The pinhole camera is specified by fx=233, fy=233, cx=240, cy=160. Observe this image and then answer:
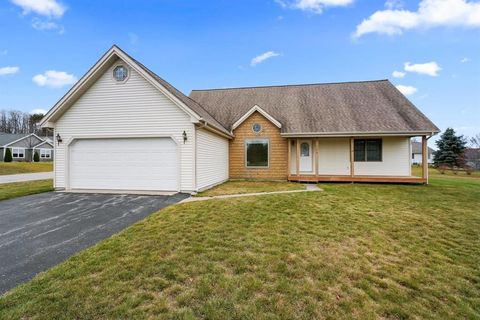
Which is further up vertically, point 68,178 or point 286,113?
point 286,113

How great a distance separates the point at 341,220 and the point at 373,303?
3261mm

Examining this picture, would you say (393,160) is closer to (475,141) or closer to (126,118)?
(126,118)

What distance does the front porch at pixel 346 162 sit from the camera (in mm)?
12773

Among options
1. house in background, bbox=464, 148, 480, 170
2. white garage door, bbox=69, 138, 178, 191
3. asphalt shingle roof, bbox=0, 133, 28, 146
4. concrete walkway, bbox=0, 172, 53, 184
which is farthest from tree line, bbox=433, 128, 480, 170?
asphalt shingle roof, bbox=0, 133, 28, 146

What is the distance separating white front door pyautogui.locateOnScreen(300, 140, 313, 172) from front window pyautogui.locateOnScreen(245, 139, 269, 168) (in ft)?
7.05

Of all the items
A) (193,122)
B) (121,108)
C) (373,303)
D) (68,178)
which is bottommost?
(373,303)

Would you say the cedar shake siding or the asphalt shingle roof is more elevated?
the asphalt shingle roof

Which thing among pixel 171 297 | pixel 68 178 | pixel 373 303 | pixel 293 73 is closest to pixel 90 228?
pixel 171 297

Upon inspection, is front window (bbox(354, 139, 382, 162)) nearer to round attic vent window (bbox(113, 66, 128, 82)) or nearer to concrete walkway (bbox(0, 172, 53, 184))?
round attic vent window (bbox(113, 66, 128, 82))

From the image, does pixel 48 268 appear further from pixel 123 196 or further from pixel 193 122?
pixel 193 122

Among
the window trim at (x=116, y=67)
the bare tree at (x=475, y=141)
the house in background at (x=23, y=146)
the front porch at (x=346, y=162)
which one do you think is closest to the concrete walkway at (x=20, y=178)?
the window trim at (x=116, y=67)

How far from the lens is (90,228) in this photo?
17.4 feet

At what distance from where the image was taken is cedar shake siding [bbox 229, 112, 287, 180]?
44.9 feet

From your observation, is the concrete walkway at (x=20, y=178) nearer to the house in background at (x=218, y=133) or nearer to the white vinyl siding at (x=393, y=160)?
the house in background at (x=218, y=133)
